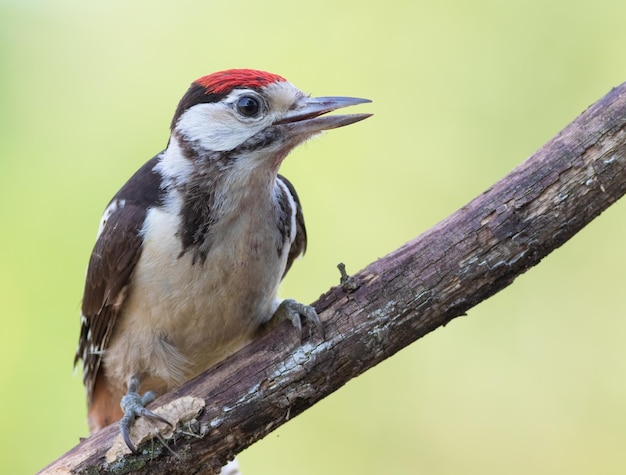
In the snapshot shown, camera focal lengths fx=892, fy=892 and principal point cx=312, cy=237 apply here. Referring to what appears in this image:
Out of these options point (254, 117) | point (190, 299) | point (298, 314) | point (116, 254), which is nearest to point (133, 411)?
point (190, 299)

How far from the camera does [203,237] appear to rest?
360 centimetres

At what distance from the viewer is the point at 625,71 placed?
5.62m

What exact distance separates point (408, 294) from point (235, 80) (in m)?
1.12

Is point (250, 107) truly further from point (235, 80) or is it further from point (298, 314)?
point (298, 314)

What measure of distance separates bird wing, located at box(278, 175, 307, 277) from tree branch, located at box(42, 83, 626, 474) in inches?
26.3

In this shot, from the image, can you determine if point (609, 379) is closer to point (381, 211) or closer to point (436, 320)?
point (381, 211)

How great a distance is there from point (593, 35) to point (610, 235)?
1.29m

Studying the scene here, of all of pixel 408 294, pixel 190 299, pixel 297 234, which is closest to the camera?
pixel 408 294

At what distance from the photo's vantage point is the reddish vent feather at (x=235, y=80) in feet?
11.8

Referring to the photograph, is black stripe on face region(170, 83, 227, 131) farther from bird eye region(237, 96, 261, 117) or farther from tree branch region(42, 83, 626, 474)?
tree branch region(42, 83, 626, 474)

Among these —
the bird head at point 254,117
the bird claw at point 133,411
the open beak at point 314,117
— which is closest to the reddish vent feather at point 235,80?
the bird head at point 254,117

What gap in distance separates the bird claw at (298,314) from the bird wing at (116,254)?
2.14ft

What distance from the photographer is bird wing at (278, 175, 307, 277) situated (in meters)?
4.01

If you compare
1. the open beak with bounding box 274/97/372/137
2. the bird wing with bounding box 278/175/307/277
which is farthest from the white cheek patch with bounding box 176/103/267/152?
the bird wing with bounding box 278/175/307/277
